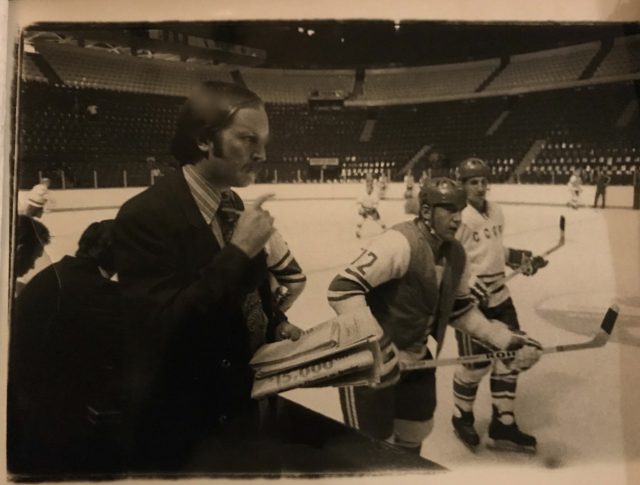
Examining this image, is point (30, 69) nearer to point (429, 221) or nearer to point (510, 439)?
point (429, 221)

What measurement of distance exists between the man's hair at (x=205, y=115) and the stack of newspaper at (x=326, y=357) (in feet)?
1.24

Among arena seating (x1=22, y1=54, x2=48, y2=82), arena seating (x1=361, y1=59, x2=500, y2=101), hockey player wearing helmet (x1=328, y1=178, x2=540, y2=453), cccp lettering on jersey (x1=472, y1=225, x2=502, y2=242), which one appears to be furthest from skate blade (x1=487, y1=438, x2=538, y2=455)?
arena seating (x1=22, y1=54, x2=48, y2=82)

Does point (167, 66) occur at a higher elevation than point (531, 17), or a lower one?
lower

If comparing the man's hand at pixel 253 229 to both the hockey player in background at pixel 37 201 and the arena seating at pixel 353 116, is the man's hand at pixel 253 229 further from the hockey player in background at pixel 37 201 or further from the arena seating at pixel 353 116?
the hockey player in background at pixel 37 201

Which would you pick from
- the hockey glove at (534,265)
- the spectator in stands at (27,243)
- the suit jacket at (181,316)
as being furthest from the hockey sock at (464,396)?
the spectator in stands at (27,243)

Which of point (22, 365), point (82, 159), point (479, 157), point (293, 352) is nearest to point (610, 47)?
point (479, 157)

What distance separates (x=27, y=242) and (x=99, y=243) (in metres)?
0.15

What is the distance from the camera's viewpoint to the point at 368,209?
1.01 metres

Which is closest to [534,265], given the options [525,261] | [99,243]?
[525,261]

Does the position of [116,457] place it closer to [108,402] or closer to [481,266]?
[108,402]

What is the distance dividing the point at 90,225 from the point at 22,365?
291 millimetres

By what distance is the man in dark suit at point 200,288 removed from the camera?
986mm

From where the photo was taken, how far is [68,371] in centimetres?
104

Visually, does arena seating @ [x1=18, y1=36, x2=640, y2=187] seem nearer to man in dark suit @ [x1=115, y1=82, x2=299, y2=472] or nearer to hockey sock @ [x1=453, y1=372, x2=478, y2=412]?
man in dark suit @ [x1=115, y1=82, x2=299, y2=472]
